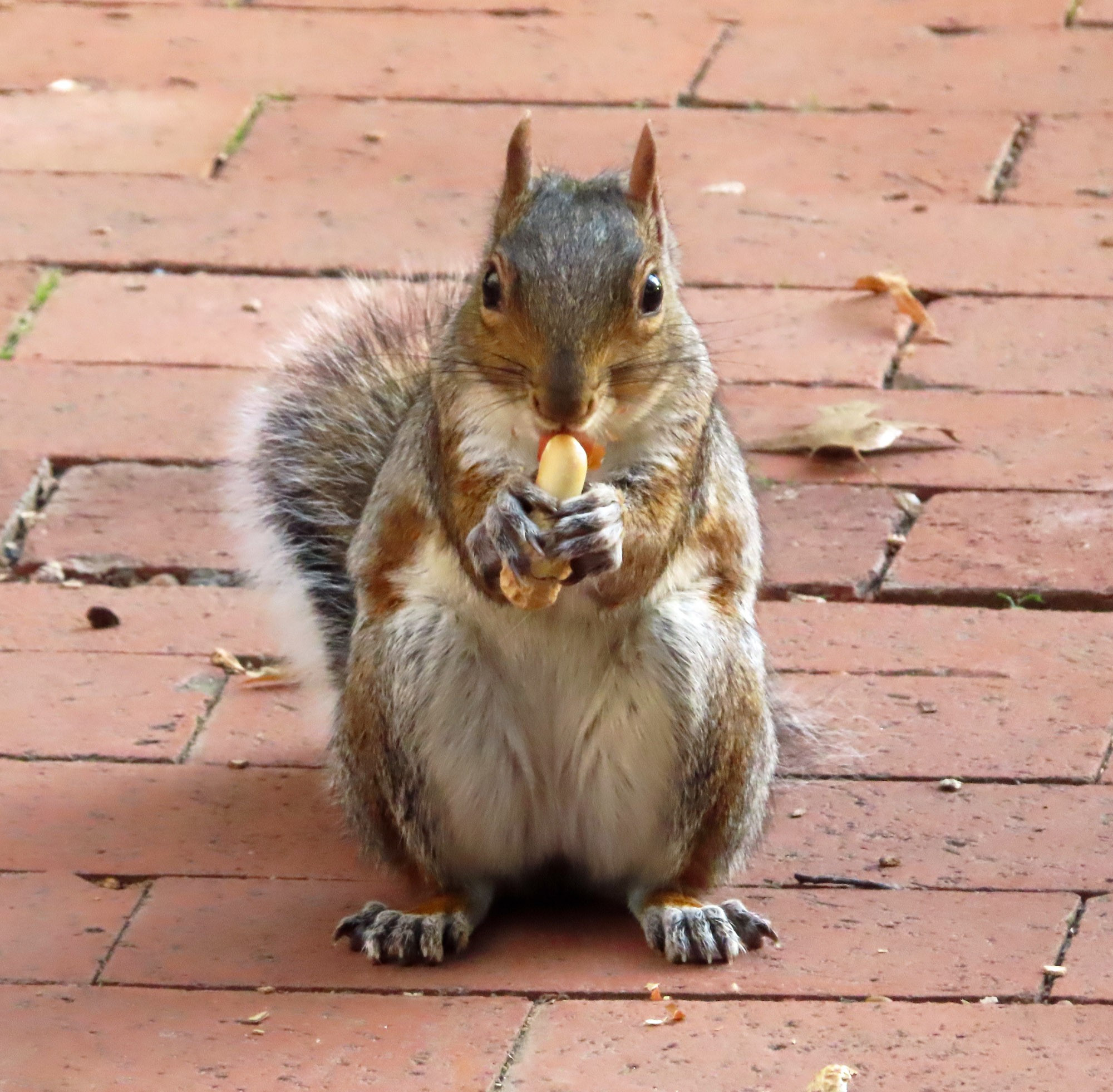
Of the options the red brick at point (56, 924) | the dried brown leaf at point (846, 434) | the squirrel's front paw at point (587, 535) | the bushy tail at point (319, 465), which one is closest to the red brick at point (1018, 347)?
the dried brown leaf at point (846, 434)

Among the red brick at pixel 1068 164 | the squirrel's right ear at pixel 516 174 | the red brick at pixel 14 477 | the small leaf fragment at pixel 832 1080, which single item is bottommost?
the red brick at pixel 14 477

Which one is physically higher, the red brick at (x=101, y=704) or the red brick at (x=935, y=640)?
the red brick at (x=935, y=640)

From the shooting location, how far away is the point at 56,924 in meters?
2.47

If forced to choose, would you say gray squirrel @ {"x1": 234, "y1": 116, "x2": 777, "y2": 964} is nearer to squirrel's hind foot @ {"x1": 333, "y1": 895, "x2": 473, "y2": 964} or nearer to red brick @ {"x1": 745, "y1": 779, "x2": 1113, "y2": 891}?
squirrel's hind foot @ {"x1": 333, "y1": 895, "x2": 473, "y2": 964}

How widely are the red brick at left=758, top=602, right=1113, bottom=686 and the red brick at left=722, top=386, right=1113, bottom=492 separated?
13.7 inches

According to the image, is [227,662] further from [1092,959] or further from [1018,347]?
[1018,347]

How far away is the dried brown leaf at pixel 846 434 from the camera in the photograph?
3553 millimetres

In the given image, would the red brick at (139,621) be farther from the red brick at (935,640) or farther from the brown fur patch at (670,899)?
Answer: the brown fur patch at (670,899)

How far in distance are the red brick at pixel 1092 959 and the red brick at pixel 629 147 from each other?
220 centimetres

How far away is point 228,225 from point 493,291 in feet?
7.10

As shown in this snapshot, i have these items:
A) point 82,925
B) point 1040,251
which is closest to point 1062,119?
point 1040,251

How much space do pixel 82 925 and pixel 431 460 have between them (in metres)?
0.60

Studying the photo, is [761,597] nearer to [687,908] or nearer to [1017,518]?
[1017,518]

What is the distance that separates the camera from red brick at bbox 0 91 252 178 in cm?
464
